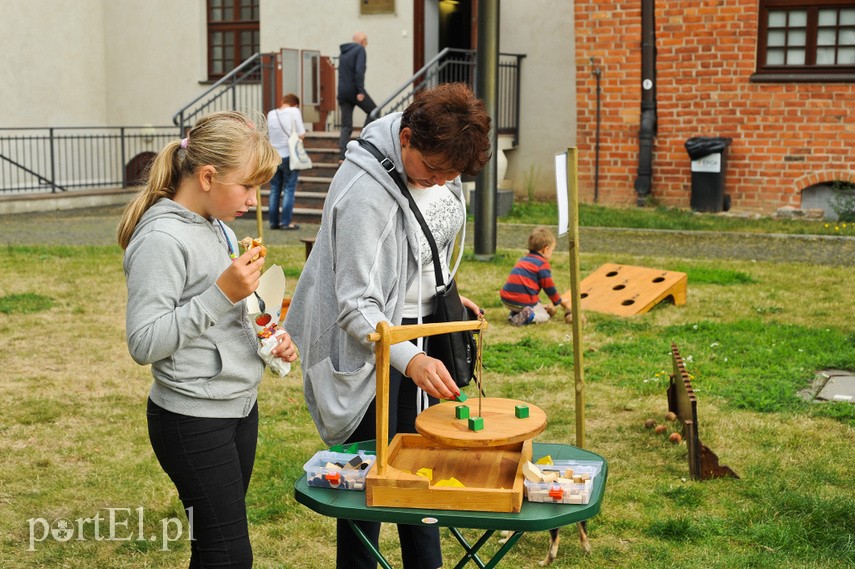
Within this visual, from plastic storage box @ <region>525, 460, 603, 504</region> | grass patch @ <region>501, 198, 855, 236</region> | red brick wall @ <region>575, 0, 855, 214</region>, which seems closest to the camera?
plastic storage box @ <region>525, 460, 603, 504</region>

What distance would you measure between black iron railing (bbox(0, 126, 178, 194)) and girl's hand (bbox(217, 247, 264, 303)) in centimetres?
1639

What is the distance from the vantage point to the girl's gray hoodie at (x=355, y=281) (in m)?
3.05

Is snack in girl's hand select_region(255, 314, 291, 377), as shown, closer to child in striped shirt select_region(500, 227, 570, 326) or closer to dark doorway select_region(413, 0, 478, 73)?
child in striped shirt select_region(500, 227, 570, 326)

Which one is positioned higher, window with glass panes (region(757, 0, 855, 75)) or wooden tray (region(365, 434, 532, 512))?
window with glass panes (region(757, 0, 855, 75))

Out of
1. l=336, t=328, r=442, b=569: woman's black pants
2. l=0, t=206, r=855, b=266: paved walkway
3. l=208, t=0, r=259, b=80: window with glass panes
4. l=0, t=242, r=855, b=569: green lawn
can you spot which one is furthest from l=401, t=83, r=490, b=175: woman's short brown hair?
l=208, t=0, r=259, b=80: window with glass panes

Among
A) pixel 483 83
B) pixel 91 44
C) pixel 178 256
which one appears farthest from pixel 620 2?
pixel 178 256

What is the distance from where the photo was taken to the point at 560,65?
16938mm

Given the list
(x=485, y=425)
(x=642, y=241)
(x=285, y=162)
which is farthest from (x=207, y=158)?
(x=285, y=162)

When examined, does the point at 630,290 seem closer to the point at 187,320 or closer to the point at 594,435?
the point at 594,435

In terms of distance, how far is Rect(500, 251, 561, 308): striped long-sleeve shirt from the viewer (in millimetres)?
8242

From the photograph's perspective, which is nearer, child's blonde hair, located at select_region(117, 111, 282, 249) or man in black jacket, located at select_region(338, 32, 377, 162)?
child's blonde hair, located at select_region(117, 111, 282, 249)

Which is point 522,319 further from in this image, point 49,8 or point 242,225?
point 49,8
